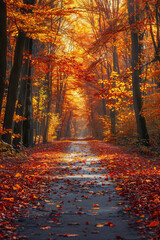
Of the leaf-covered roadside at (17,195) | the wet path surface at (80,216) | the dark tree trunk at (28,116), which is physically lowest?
the wet path surface at (80,216)

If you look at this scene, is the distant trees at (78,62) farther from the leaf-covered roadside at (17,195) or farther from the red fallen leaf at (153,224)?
the red fallen leaf at (153,224)

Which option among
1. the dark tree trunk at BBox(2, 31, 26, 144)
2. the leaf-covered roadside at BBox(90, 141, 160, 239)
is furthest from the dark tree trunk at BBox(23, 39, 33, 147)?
the leaf-covered roadside at BBox(90, 141, 160, 239)

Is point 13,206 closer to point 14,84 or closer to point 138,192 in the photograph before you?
point 138,192

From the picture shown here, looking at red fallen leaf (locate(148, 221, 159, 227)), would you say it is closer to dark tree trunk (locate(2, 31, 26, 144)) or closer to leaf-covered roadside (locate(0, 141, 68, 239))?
leaf-covered roadside (locate(0, 141, 68, 239))

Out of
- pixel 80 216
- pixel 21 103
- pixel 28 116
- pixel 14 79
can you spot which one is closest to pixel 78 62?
pixel 21 103

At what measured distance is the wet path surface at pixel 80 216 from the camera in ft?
13.5

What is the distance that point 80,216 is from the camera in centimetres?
509

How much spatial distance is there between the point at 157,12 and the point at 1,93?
1083 cm

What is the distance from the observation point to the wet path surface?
13.5 feet

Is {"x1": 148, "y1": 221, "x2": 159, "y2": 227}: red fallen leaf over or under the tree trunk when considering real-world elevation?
under

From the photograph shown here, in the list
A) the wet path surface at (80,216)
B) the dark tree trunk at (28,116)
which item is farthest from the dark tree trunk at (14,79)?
the wet path surface at (80,216)

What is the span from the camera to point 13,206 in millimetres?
5629

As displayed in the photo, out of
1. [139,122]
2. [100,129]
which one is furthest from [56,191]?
[100,129]

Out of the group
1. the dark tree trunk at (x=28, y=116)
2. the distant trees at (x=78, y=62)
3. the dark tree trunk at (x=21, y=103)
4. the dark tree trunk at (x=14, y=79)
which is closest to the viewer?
the distant trees at (x=78, y=62)
